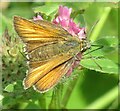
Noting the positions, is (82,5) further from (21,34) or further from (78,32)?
(21,34)

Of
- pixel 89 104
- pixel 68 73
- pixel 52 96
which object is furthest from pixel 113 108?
pixel 68 73

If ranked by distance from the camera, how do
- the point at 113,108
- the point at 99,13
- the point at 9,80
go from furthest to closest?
the point at 99,13 < the point at 113,108 < the point at 9,80

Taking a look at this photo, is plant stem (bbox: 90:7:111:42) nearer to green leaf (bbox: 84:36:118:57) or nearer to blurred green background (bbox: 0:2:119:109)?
blurred green background (bbox: 0:2:119:109)

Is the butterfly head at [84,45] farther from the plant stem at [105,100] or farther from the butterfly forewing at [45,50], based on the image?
the plant stem at [105,100]

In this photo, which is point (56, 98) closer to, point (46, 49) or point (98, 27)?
point (46, 49)

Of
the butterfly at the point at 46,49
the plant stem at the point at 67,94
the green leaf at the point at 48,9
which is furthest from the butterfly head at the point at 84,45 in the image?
the plant stem at the point at 67,94

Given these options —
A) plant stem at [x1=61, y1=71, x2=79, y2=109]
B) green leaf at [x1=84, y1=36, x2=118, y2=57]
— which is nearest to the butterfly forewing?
green leaf at [x1=84, y1=36, x2=118, y2=57]

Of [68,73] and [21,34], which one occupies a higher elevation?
[21,34]

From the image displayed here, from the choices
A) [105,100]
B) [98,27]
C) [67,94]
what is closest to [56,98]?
[67,94]
